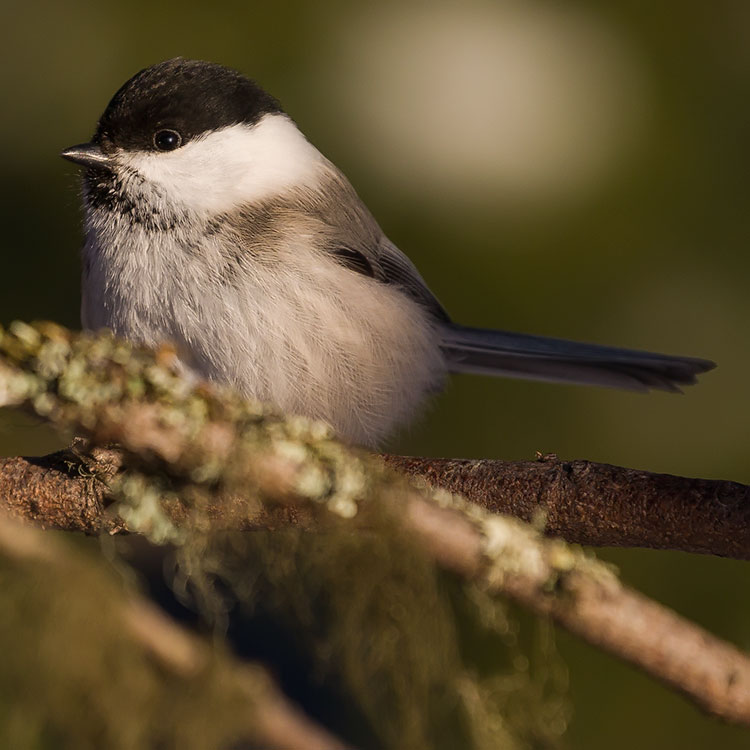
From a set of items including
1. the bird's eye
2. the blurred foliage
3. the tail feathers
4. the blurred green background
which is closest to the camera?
the blurred foliage

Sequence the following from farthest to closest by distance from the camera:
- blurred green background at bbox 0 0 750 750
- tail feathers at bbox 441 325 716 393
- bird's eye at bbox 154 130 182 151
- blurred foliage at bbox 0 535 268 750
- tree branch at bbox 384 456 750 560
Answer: bird's eye at bbox 154 130 182 151, tail feathers at bbox 441 325 716 393, blurred green background at bbox 0 0 750 750, tree branch at bbox 384 456 750 560, blurred foliage at bbox 0 535 268 750

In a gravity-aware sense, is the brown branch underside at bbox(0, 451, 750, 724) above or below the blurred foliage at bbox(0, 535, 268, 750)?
above

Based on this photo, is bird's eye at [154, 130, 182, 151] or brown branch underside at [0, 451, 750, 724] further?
bird's eye at [154, 130, 182, 151]

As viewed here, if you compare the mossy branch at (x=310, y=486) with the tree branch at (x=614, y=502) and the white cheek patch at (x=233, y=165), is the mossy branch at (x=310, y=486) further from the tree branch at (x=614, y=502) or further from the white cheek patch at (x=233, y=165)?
the white cheek patch at (x=233, y=165)

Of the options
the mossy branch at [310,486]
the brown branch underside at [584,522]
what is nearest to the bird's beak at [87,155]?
the brown branch underside at [584,522]

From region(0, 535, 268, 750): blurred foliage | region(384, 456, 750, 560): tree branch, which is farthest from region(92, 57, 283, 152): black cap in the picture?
region(0, 535, 268, 750): blurred foliage

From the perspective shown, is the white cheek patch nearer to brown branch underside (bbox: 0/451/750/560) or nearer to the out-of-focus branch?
brown branch underside (bbox: 0/451/750/560)

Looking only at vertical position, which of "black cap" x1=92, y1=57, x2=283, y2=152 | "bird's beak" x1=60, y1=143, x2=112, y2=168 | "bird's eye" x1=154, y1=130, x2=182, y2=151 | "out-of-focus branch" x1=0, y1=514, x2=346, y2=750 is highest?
"black cap" x1=92, y1=57, x2=283, y2=152

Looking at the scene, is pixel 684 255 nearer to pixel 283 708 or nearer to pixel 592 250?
pixel 592 250

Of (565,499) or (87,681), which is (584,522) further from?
(87,681)
